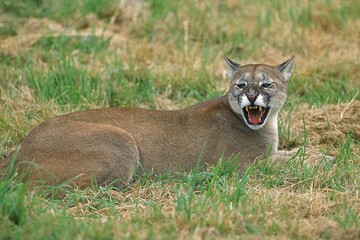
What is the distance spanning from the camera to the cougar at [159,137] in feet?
20.8

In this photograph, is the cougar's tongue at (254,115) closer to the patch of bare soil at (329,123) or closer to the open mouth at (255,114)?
the open mouth at (255,114)

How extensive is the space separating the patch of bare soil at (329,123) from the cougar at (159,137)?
26.5 inches

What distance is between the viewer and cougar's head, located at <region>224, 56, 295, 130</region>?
22.6 feet

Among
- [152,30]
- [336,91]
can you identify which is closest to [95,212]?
[336,91]

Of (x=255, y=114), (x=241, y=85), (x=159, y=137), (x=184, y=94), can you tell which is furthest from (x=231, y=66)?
(x=184, y=94)

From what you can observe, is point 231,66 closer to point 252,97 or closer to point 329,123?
point 252,97

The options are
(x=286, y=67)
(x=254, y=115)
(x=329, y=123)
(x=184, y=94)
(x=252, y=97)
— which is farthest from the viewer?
(x=184, y=94)

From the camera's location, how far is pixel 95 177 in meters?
6.29

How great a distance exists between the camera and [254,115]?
7051 millimetres

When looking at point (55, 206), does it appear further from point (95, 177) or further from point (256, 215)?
point (256, 215)

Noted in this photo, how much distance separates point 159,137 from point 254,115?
90cm

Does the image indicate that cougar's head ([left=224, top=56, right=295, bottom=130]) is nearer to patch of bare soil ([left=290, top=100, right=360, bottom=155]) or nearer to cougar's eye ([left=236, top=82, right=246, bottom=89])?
cougar's eye ([left=236, top=82, right=246, bottom=89])

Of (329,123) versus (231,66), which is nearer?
(231,66)

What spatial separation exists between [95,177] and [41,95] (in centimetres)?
231
